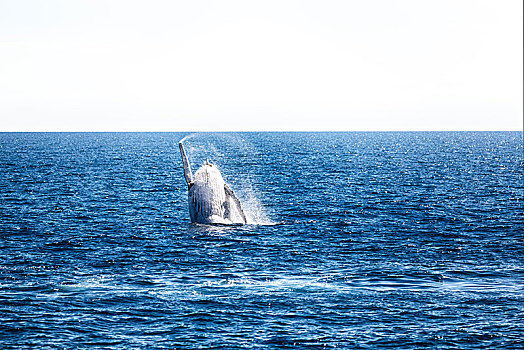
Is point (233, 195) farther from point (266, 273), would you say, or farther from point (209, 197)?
point (266, 273)

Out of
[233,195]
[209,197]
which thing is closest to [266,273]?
[209,197]

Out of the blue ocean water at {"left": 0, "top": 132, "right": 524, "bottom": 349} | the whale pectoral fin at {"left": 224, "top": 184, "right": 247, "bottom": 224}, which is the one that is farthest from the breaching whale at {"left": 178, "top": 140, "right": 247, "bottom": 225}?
the blue ocean water at {"left": 0, "top": 132, "right": 524, "bottom": 349}

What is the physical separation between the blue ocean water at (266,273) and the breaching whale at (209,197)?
1239 millimetres

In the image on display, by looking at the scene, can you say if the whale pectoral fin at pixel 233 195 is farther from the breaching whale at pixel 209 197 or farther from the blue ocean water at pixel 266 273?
the blue ocean water at pixel 266 273

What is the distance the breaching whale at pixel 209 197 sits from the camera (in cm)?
4366

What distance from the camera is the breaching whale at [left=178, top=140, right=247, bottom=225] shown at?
143 ft

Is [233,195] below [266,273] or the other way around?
the other way around

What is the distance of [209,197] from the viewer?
43969 mm

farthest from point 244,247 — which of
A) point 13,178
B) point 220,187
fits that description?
point 13,178

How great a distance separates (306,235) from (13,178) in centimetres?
5791

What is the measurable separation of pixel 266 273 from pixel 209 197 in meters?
11.5

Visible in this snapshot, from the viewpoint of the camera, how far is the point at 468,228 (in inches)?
1912

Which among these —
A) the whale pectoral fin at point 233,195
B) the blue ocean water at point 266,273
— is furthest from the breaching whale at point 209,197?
the blue ocean water at point 266,273

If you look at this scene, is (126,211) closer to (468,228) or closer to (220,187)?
(220,187)
